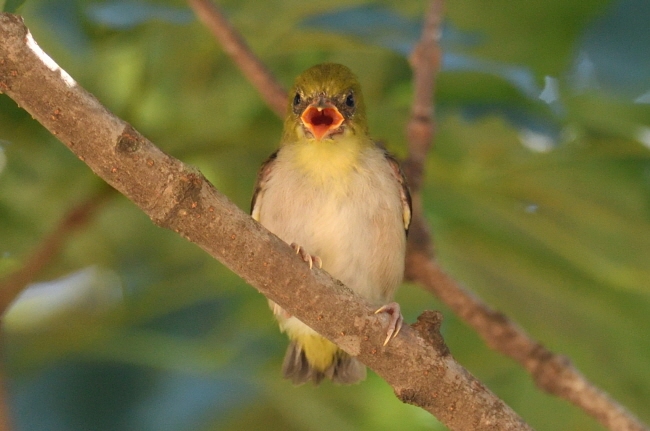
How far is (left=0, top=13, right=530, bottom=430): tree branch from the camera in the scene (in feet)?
5.41

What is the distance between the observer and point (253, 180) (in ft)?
10.4

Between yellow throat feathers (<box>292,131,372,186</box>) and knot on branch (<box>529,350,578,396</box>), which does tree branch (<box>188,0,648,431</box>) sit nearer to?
knot on branch (<box>529,350,578,396</box>)

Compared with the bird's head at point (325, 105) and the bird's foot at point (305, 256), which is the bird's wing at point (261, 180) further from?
the bird's foot at point (305, 256)

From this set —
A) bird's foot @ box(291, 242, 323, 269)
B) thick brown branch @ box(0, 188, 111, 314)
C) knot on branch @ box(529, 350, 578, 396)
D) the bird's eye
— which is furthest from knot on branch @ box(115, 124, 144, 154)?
knot on branch @ box(529, 350, 578, 396)

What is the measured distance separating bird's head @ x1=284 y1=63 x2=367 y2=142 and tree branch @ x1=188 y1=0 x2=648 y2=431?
0.18 m

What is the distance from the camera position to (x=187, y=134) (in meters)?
2.90

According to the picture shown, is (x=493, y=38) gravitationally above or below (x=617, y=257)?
above

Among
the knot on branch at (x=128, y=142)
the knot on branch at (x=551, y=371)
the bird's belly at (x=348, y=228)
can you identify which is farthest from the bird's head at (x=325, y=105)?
the knot on branch at (x=128, y=142)

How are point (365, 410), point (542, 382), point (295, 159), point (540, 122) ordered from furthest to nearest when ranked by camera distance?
1. point (365, 410)
2. point (540, 122)
3. point (295, 159)
4. point (542, 382)

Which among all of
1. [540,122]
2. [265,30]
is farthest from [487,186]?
[265,30]

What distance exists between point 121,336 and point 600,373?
1.77m

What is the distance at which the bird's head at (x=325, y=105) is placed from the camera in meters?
2.89

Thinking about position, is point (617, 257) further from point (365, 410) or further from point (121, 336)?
point (121, 336)

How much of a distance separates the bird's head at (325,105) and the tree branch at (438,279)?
7.0 inches
